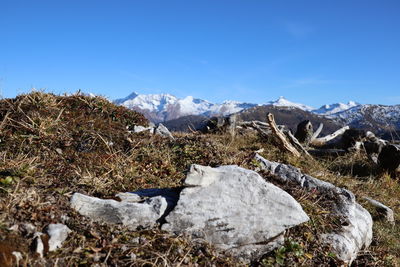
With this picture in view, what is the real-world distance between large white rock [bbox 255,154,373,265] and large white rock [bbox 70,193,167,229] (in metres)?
2.80

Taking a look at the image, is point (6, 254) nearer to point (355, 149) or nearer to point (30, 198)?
point (30, 198)

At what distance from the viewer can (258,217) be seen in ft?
15.5

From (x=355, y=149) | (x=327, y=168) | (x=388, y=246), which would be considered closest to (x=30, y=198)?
(x=388, y=246)

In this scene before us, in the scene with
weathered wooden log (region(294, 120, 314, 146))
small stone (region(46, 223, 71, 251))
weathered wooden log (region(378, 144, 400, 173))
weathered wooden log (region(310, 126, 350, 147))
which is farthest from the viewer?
weathered wooden log (region(310, 126, 350, 147))

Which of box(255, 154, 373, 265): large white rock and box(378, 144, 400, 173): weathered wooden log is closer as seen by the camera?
box(255, 154, 373, 265): large white rock

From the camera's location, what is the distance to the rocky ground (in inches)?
143

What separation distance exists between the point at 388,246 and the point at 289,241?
10.2 feet

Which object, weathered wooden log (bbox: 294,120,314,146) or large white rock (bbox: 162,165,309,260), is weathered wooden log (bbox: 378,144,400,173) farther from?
large white rock (bbox: 162,165,309,260)

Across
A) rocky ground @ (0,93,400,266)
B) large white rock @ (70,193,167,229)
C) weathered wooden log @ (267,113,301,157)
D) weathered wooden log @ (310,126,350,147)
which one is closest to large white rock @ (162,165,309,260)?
rocky ground @ (0,93,400,266)

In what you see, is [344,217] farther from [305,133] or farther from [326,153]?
[305,133]

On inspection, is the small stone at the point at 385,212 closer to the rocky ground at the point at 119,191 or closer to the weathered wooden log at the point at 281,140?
the rocky ground at the point at 119,191

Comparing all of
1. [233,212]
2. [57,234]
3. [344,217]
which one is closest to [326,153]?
[344,217]

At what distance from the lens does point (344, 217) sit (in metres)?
5.80

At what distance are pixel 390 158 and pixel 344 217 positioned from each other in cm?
814
